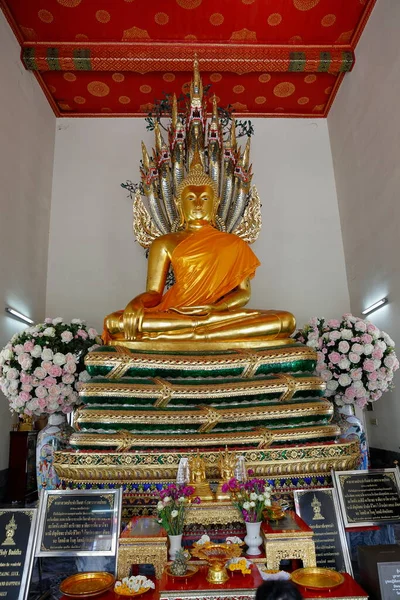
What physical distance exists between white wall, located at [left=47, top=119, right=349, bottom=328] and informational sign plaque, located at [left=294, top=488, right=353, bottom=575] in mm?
3424

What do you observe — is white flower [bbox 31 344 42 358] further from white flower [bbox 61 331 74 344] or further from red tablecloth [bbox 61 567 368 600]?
red tablecloth [bbox 61 567 368 600]

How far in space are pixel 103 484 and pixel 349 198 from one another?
14.5ft

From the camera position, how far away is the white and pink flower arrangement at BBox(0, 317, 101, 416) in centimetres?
354

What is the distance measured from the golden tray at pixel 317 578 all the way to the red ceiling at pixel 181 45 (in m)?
5.27

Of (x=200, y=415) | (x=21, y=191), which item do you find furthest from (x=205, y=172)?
(x=200, y=415)

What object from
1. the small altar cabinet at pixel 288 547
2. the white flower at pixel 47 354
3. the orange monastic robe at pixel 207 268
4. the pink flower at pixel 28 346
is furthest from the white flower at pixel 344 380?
the pink flower at pixel 28 346

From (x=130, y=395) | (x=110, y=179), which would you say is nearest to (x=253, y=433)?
(x=130, y=395)

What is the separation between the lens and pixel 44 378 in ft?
11.7

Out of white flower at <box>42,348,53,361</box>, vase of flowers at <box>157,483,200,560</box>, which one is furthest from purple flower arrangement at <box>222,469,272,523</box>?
white flower at <box>42,348,53,361</box>

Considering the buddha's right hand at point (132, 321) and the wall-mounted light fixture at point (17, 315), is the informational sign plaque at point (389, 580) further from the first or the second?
the wall-mounted light fixture at point (17, 315)

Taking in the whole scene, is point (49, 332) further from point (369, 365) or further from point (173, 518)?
point (369, 365)

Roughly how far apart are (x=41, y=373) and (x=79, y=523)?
4.91ft

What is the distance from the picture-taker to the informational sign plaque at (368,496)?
238 cm

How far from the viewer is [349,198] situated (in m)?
5.67
